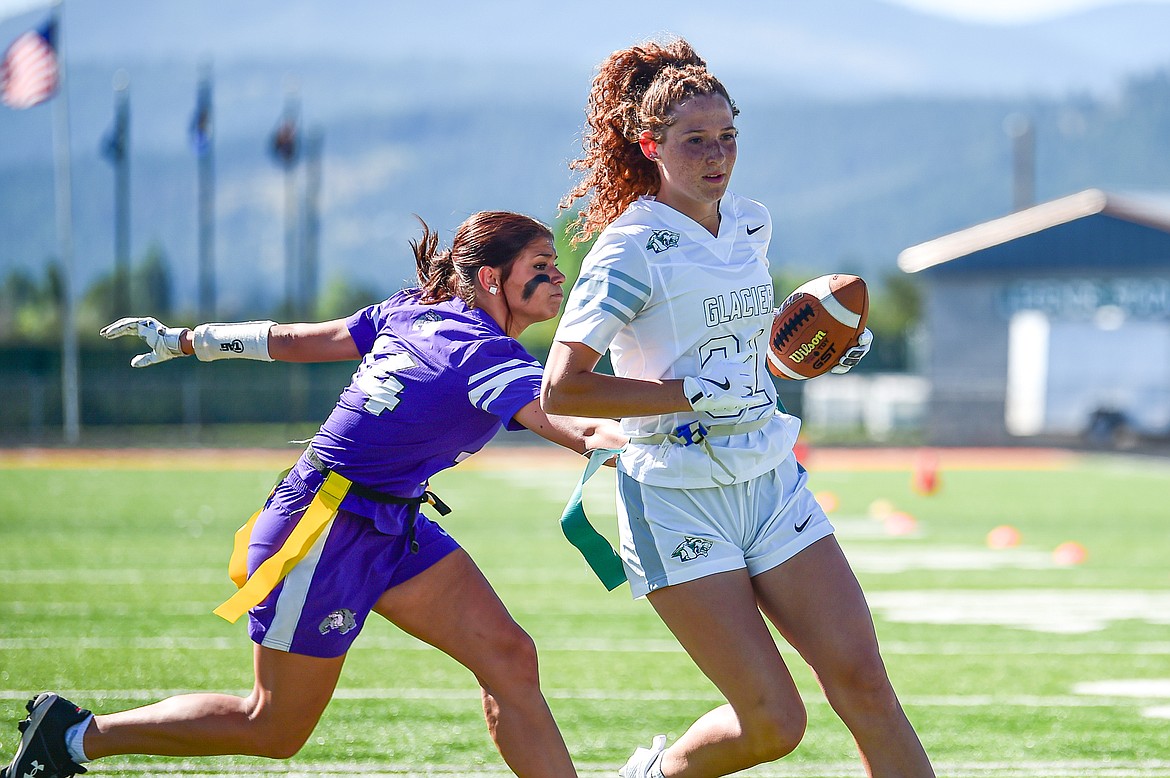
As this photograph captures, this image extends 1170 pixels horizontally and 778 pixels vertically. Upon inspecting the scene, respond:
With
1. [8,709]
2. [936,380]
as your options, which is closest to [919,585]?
[8,709]

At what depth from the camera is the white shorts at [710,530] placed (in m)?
3.81

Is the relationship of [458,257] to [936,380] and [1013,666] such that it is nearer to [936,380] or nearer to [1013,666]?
[1013,666]

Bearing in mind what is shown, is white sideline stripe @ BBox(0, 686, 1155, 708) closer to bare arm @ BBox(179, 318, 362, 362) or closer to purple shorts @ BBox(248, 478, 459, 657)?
bare arm @ BBox(179, 318, 362, 362)

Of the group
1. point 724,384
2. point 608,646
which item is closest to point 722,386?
point 724,384

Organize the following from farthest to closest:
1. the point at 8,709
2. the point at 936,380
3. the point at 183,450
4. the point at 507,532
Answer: the point at 936,380 → the point at 183,450 → the point at 507,532 → the point at 8,709

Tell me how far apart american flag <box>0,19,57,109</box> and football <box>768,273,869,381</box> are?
996 inches

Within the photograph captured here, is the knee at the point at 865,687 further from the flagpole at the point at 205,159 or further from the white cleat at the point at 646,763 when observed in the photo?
the flagpole at the point at 205,159

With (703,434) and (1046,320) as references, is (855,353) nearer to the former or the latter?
(703,434)

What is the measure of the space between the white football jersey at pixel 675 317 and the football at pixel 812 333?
11.8 inches

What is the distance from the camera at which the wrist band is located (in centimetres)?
455

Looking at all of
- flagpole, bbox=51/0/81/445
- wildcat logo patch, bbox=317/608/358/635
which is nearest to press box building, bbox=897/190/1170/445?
flagpole, bbox=51/0/81/445

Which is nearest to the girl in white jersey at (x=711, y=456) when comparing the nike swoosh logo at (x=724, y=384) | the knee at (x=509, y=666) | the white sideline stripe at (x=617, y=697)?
the nike swoosh logo at (x=724, y=384)

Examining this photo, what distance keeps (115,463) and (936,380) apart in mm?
20365

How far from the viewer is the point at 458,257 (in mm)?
4125
